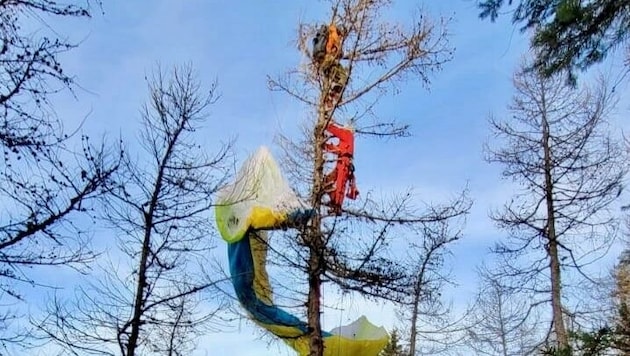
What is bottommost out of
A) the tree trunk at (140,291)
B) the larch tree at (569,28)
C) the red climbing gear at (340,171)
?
the tree trunk at (140,291)

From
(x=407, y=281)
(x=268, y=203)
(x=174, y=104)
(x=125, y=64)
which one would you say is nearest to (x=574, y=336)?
(x=407, y=281)

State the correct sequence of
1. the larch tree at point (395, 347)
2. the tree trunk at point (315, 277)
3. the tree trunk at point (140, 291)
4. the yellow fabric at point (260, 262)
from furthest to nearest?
the larch tree at point (395, 347) < the yellow fabric at point (260, 262) < the tree trunk at point (315, 277) < the tree trunk at point (140, 291)

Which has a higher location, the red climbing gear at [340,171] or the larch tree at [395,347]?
the red climbing gear at [340,171]

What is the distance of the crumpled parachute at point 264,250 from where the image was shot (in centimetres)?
746

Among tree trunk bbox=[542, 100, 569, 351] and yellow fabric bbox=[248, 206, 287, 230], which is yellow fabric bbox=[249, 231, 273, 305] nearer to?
yellow fabric bbox=[248, 206, 287, 230]

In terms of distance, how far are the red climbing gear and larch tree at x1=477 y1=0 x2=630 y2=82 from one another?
13.9 feet

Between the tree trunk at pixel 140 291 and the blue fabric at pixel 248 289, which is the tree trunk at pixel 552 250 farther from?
the tree trunk at pixel 140 291

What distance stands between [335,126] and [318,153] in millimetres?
435

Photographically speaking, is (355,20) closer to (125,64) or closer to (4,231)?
(125,64)

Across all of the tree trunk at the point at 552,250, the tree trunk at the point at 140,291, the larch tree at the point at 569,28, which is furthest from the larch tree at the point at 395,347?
the larch tree at the point at 569,28

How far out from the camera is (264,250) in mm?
7723

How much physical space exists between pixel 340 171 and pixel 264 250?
4.64 feet

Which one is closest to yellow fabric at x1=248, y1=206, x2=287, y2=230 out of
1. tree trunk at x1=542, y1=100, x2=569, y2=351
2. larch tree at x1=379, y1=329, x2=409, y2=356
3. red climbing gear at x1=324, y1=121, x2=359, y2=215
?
red climbing gear at x1=324, y1=121, x2=359, y2=215

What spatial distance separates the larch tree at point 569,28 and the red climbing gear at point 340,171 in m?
4.24
